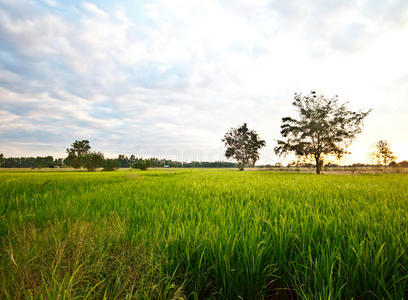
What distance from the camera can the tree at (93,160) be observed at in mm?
49938

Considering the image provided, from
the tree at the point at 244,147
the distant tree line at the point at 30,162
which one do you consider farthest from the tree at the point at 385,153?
the distant tree line at the point at 30,162

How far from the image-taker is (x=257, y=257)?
1.27 meters

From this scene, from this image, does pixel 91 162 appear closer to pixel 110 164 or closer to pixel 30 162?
pixel 110 164

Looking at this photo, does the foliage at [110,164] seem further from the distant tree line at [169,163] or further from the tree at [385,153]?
the tree at [385,153]

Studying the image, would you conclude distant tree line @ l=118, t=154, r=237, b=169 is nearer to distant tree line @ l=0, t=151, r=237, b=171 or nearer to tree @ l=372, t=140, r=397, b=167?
distant tree line @ l=0, t=151, r=237, b=171

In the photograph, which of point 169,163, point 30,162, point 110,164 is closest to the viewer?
point 110,164

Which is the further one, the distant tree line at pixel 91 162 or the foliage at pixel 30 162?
the foliage at pixel 30 162

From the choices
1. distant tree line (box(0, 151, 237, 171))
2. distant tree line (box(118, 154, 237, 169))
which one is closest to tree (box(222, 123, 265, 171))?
distant tree line (box(0, 151, 237, 171))

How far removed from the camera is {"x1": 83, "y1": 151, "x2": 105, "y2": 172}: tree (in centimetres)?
4994

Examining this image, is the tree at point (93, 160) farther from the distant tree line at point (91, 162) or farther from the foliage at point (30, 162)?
the foliage at point (30, 162)

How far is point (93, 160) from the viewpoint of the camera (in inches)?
1976

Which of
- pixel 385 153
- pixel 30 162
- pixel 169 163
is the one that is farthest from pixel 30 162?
pixel 385 153

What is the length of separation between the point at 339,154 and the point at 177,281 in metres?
28.2

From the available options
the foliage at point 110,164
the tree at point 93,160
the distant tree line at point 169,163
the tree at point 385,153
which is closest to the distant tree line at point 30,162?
the distant tree line at point 169,163
